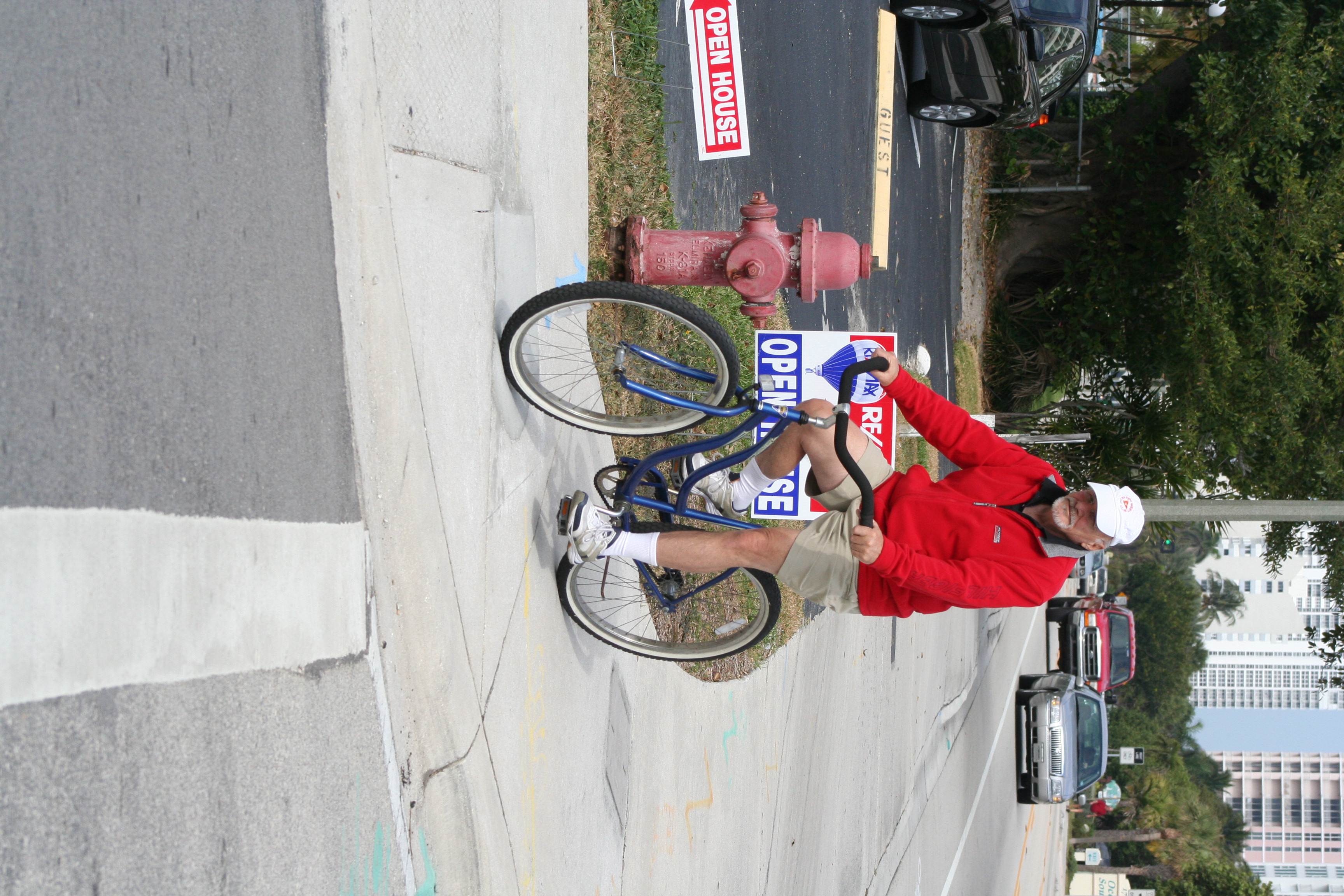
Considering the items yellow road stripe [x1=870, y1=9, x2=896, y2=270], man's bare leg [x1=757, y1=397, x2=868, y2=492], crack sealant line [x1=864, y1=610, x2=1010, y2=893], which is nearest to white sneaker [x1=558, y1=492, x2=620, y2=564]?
man's bare leg [x1=757, y1=397, x2=868, y2=492]

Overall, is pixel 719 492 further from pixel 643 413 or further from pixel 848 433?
pixel 643 413

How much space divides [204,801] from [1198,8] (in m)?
17.8

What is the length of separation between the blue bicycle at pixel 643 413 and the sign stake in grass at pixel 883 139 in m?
5.33

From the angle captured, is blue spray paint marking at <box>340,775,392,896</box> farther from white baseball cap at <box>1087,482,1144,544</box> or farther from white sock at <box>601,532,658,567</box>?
white baseball cap at <box>1087,482,1144,544</box>

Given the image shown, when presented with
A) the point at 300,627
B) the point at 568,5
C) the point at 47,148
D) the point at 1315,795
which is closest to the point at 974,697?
the point at 568,5

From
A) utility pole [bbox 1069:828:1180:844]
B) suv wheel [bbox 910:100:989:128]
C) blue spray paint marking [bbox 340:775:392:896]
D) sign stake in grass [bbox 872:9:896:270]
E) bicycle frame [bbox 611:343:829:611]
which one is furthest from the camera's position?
utility pole [bbox 1069:828:1180:844]

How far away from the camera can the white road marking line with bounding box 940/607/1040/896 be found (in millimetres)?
14391

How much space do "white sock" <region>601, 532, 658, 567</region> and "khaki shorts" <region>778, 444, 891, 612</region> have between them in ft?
2.11

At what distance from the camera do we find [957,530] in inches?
201

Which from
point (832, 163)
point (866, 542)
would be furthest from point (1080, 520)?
point (832, 163)

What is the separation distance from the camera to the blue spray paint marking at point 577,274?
593 cm

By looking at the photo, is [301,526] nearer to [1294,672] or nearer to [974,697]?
[974,697]

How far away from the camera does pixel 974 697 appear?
1825 centimetres

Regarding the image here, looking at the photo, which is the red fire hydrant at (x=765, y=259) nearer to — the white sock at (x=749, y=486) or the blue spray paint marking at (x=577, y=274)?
the blue spray paint marking at (x=577, y=274)
